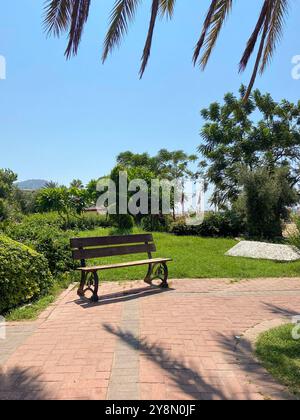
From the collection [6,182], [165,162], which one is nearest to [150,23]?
[165,162]

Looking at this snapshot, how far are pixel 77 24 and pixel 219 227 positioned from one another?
564 inches

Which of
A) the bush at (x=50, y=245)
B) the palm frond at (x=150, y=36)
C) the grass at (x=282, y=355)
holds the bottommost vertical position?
the grass at (x=282, y=355)

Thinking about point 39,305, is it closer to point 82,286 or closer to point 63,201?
point 82,286

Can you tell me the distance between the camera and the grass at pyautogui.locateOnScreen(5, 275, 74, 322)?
5.52m

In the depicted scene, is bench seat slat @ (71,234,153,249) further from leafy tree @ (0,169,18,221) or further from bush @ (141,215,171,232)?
leafy tree @ (0,169,18,221)

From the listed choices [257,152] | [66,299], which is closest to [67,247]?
[66,299]

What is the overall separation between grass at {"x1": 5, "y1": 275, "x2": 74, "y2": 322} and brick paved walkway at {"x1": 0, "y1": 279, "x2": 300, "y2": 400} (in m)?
0.22

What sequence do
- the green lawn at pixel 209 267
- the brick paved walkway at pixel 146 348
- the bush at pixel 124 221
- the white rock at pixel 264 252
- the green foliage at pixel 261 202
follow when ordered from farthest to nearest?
the bush at pixel 124 221, the green foliage at pixel 261 202, the white rock at pixel 264 252, the green lawn at pixel 209 267, the brick paved walkway at pixel 146 348

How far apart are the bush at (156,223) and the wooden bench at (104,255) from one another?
1256 centimetres

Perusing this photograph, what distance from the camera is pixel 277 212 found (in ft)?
55.9

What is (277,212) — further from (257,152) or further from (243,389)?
(243,389)

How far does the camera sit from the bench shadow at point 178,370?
3129 millimetres

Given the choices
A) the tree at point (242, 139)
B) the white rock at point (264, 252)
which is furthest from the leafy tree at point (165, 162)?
the white rock at point (264, 252)

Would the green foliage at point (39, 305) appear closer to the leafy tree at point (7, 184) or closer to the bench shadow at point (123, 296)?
the bench shadow at point (123, 296)
